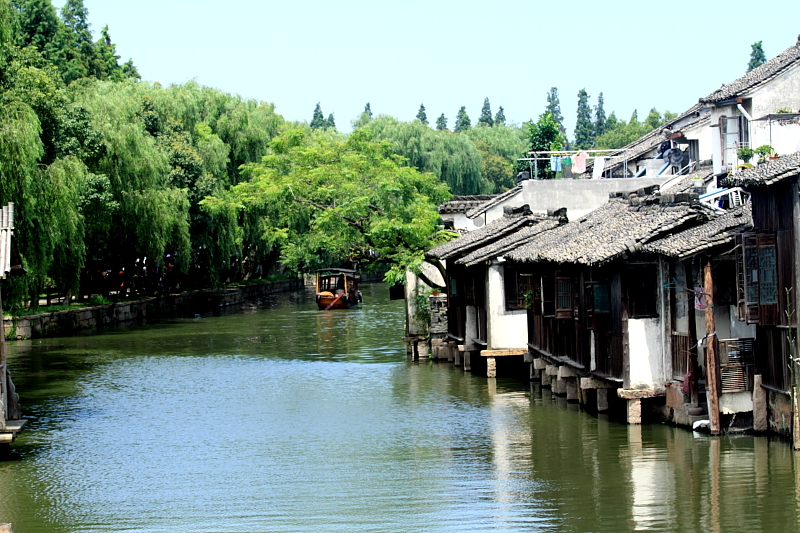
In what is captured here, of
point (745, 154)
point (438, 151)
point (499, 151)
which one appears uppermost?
point (499, 151)

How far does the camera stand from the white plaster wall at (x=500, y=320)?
80.8 feet

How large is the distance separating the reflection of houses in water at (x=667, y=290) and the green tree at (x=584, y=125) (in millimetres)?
97584

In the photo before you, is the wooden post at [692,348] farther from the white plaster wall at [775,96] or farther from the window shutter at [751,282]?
the white plaster wall at [775,96]

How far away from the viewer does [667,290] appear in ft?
56.2

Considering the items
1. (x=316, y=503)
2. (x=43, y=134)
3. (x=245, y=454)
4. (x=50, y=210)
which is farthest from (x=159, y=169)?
(x=316, y=503)

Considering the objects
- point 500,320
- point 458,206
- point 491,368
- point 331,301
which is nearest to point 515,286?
point 500,320

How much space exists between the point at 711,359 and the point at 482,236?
1183 cm

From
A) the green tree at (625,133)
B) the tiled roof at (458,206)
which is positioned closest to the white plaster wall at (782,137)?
the tiled roof at (458,206)

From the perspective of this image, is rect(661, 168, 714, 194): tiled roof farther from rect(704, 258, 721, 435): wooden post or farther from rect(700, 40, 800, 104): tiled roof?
rect(704, 258, 721, 435): wooden post

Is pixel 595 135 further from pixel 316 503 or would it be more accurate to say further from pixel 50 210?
pixel 316 503

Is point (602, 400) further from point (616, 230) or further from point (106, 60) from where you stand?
point (106, 60)

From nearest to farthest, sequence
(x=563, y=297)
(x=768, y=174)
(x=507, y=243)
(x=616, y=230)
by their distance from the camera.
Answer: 1. (x=768, y=174)
2. (x=616, y=230)
3. (x=563, y=297)
4. (x=507, y=243)

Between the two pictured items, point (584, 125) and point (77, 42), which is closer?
point (77, 42)

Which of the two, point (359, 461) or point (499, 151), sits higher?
point (499, 151)
